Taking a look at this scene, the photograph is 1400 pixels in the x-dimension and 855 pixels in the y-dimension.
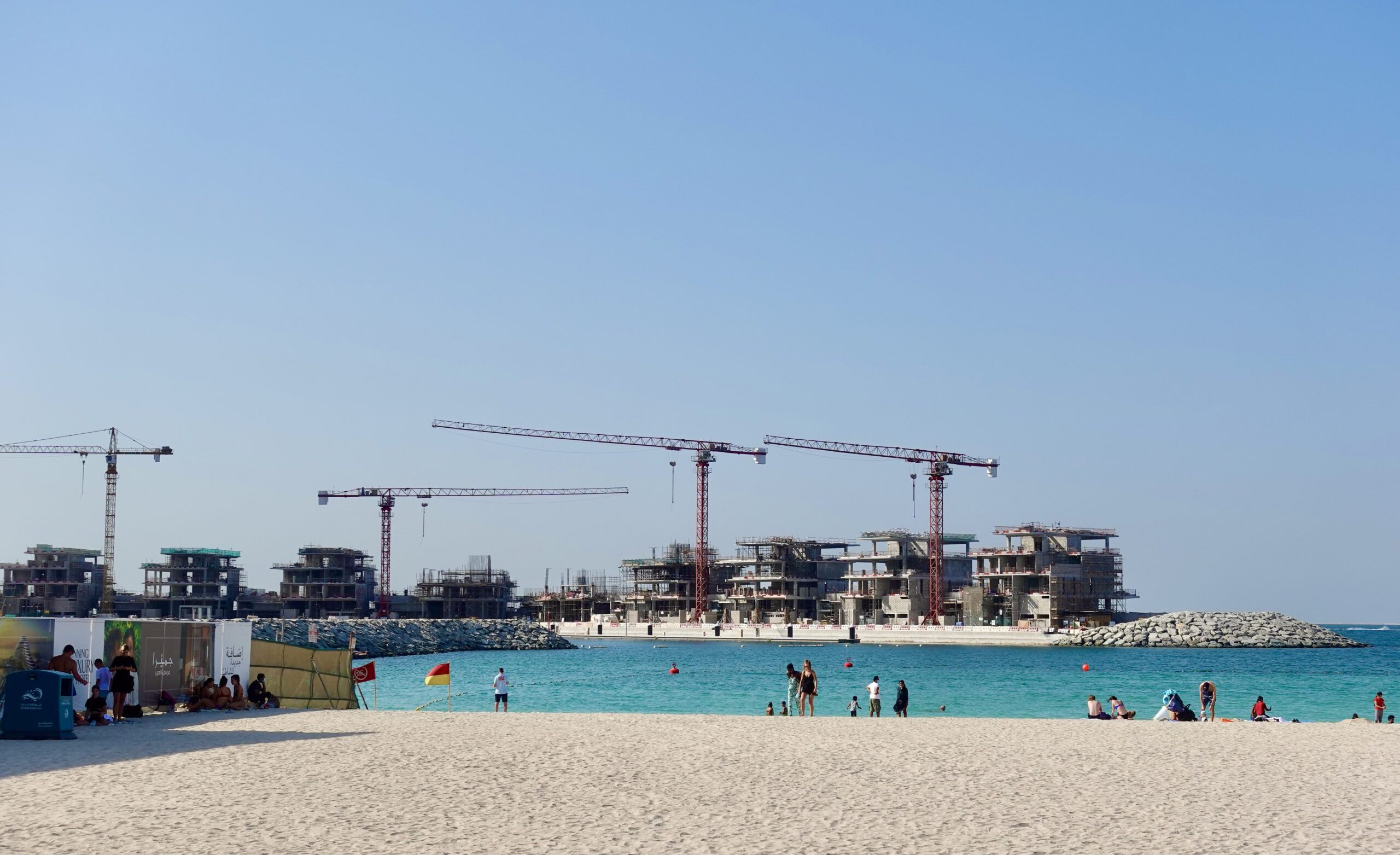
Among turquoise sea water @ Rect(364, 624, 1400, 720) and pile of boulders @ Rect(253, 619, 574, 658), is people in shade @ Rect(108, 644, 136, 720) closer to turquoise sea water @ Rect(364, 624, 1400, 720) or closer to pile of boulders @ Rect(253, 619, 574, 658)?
turquoise sea water @ Rect(364, 624, 1400, 720)

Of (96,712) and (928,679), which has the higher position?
(96,712)

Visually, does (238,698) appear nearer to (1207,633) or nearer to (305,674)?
(305,674)

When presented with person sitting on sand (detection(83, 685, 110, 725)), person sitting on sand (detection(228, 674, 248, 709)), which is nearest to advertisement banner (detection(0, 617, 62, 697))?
person sitting on sand (detection(83, 685, 110, 725))

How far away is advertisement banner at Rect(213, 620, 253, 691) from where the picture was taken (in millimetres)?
30641

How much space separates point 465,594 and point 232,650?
536ft

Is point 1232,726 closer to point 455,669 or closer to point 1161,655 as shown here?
point 455,669

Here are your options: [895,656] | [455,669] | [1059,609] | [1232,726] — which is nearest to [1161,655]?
[895,656]

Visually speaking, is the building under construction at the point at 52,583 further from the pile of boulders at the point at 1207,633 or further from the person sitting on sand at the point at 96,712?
the person sitting on sand at the point at 96,712

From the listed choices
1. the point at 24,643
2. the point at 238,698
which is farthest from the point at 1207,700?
the point at 24,643

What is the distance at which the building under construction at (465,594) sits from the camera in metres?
191

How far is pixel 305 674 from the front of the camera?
35.5 meters

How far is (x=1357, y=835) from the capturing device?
46.4ft

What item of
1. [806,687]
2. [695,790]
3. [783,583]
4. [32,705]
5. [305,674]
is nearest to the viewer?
[695,790]

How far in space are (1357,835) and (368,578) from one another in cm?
18680
